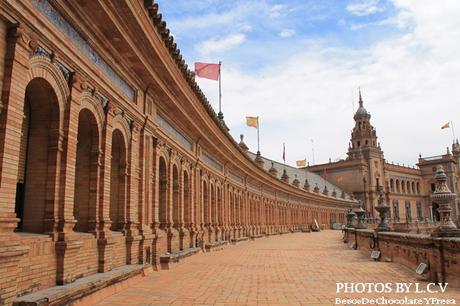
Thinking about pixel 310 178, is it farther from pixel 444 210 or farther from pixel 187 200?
pixel 444 210

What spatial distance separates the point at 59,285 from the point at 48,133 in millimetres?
2919

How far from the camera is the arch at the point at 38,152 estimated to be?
8.23 m

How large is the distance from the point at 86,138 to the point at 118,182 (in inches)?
81.3

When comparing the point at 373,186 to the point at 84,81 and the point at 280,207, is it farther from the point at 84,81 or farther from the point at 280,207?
the point at 84,81

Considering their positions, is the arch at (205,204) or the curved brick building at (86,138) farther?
the arch at (205,204)

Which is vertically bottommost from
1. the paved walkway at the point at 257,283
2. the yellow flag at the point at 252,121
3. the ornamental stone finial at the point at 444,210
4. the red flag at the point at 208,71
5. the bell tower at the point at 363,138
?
the paved walkway at the point at 257,283

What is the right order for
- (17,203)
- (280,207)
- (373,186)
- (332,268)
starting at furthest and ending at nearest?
(373,186) → (280,207) → (332,268) → (17,203)

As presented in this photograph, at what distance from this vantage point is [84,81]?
947cm

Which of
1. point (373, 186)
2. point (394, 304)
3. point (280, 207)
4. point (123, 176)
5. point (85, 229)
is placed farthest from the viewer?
point (373, 186)

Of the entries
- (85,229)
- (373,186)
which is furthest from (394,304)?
(373,186)

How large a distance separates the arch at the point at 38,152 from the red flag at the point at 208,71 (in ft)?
46.9

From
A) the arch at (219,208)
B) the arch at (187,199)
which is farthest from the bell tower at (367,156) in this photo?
the arch at (187,199)

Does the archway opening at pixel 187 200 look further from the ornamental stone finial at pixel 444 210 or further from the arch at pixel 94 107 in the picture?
the ornamental stone finial at pixel 444 210

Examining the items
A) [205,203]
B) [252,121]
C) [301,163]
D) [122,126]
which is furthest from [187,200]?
[301,163]
